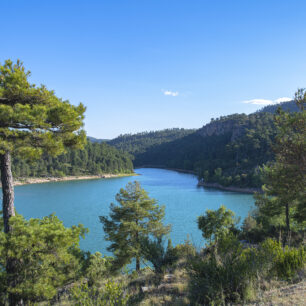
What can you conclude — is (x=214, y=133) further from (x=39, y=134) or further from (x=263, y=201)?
(x=39, y=134)

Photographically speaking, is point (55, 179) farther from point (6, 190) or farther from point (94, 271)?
point (6, 190)

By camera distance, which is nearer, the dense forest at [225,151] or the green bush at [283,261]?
the green bush at [283,261]

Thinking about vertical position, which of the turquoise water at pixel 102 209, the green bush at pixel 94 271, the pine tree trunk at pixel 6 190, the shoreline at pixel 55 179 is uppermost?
the pine tree trunk at pixel 6 190

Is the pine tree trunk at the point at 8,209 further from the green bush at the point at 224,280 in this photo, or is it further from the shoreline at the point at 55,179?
the shoreline at the point at 55,179

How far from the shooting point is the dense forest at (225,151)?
60213 mm

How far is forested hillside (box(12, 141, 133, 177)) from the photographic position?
80062mm

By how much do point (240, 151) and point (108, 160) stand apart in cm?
5284

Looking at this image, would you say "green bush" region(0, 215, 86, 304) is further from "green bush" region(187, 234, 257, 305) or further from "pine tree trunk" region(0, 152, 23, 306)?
"green bush" region(187, 234, 257, 305)

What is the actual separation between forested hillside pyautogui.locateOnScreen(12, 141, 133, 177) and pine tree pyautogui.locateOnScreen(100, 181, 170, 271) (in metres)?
62.9

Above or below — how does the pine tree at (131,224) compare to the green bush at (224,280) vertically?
below

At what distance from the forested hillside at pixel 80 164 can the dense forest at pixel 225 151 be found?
1169 inches

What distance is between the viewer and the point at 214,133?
12269cm

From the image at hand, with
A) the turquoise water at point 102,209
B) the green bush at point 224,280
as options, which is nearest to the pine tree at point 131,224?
the turquoise water at point 102,209

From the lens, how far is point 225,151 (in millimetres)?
83625
